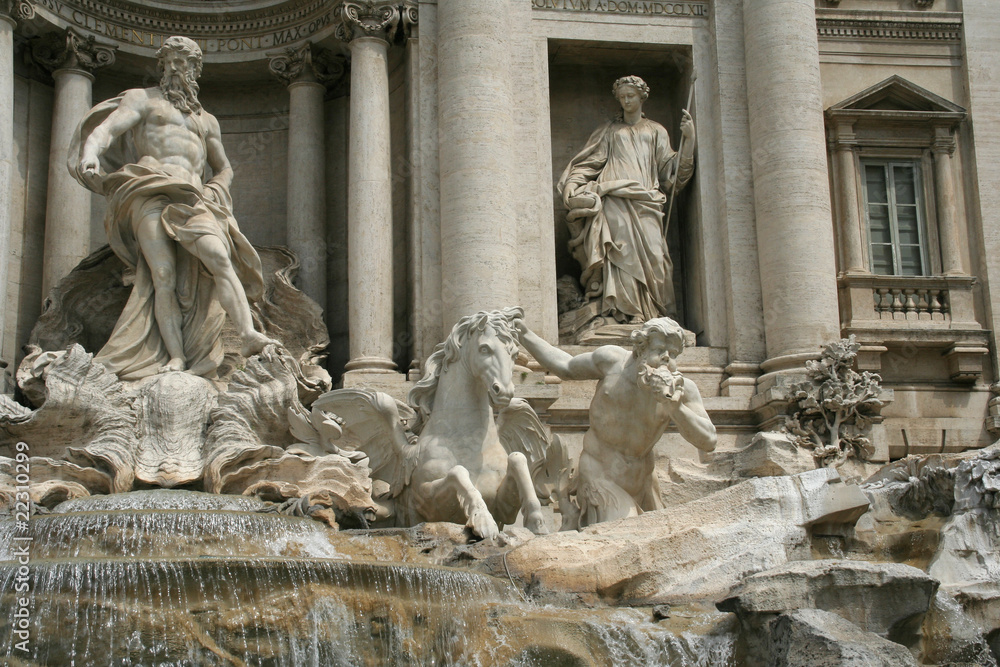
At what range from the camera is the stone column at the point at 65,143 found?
14648 mm

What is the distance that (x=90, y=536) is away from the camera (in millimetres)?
8461

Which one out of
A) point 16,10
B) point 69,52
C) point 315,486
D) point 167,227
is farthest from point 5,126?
point 315,486

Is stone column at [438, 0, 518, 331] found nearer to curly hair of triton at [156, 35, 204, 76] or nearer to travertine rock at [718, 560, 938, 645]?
curly hair of triton at [156, 35, 204, 76]

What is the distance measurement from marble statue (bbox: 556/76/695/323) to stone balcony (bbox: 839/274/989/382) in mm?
2348

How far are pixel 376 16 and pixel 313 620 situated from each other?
9388mm

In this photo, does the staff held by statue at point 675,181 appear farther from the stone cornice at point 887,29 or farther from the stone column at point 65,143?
the stone column at point 65,143

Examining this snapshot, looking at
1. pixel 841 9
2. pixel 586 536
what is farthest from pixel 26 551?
pixel 841 9

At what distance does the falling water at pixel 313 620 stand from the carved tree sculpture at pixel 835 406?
622 cm

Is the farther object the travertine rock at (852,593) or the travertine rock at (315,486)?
the travertine rock at (315,486)

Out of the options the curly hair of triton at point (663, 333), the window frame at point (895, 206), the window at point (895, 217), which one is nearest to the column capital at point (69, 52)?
the curly hair of triton at point (663, 333)

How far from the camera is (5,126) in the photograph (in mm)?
13875

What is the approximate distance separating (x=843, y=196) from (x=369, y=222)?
244 inches

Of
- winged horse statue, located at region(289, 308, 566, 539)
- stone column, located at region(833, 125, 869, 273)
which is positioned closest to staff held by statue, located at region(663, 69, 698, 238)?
stone column, located at region(833, 125, 869, 273)

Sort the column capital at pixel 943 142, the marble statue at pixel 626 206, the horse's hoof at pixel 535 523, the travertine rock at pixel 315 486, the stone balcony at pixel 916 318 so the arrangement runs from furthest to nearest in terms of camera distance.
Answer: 1. the column capital at pixel 943 142
2. the stone balcony at pixel 916 318
3. the marble statue at pixel 626 206
4. the travertine rock at pixel 315 486
5. the horse's hoof at pixel 535 523
